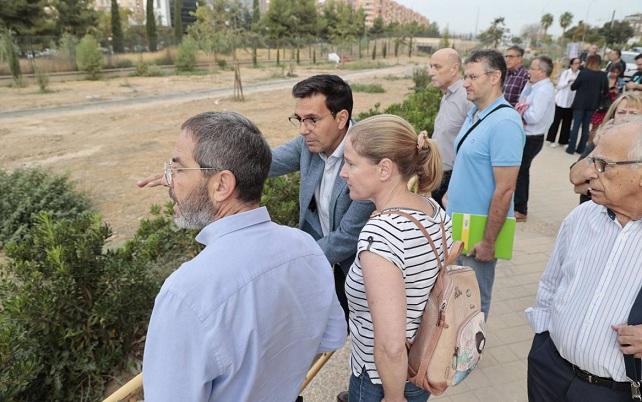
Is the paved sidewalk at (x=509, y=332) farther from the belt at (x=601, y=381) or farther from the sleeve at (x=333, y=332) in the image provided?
the sleeve at (x=333, y=332)

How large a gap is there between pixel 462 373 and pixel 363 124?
1.05 metres

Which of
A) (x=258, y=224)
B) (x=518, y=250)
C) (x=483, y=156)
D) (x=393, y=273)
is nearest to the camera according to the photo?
(x=258, y=224)

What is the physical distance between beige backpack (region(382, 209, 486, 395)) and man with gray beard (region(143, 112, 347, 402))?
330 millimetres

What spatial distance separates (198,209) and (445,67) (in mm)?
3460

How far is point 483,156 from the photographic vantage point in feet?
9.05

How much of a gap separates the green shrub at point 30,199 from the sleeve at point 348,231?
4741mm

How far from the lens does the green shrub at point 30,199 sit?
5.89 metres

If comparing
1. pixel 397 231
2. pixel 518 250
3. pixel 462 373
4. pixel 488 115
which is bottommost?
pixel 518 250

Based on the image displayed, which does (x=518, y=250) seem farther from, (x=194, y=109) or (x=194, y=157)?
(x=194, y=109)

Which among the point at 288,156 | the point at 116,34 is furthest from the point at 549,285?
the point at 116,34

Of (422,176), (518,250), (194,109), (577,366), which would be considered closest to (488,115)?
(422,176)

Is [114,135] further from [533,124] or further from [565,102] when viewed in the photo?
[565,102]

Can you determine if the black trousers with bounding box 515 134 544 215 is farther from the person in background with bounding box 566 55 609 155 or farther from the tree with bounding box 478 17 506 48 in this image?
the tree with bounding box 478 17 506 48

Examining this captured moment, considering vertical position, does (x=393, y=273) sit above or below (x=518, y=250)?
above
